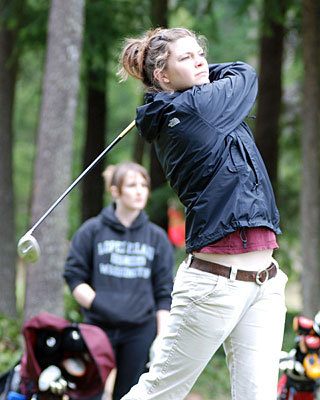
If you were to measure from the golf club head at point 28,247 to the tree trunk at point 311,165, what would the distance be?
5.31 meters

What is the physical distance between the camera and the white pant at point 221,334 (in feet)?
12.7

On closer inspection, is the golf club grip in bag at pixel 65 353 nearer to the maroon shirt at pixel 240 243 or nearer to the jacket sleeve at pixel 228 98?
the maroon shirt at pixel 240 243

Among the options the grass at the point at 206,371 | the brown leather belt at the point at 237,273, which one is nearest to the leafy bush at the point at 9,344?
the grass at the point at 206,371

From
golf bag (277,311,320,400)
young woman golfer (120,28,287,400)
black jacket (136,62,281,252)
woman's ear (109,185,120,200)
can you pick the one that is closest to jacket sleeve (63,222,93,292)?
woman's ear (109,185,120,200)

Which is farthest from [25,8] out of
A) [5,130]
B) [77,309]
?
[77,309]

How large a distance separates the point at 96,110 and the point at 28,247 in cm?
1031

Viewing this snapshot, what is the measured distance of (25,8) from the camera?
1203 cm

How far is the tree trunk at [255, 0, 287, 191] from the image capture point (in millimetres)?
12156

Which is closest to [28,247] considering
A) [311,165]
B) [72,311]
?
[311,165]

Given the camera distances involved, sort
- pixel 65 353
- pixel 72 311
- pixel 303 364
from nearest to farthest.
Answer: pixel 303 364 → pixel 65 353 → pixel 72 311

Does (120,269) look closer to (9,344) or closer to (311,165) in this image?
(9,344)

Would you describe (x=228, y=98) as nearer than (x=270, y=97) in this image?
Yes

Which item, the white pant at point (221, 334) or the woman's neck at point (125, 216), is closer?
the white pant at point (221, 334)

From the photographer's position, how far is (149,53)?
4.05 meters
